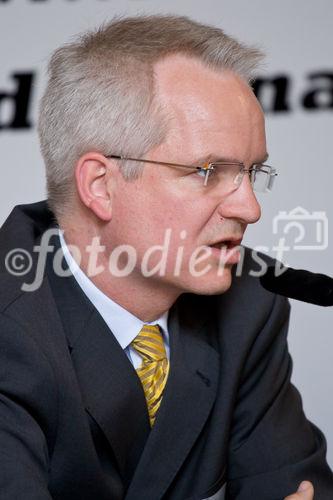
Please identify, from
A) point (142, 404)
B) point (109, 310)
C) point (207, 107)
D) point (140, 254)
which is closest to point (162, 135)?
point (207, 107)

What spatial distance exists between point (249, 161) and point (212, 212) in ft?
0.32

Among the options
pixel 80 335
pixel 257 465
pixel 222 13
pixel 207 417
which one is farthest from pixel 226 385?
pixel 222 13

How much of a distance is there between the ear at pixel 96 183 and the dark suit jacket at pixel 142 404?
0.10m

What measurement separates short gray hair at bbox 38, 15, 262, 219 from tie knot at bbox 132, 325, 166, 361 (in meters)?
0.24

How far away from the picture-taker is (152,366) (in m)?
1.46

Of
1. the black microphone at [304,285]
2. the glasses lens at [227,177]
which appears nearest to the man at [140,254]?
the glasses lens at [227,177]

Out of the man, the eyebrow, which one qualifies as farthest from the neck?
the eyebrow

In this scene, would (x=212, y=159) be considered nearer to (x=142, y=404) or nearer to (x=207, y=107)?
(x=207, y=107)

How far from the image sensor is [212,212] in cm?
137

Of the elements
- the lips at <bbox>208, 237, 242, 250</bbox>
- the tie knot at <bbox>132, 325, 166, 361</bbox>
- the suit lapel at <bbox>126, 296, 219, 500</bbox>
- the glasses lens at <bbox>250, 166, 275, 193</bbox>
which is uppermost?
the glasses lens at <bbox>250, 166, 275, 193</bbox>

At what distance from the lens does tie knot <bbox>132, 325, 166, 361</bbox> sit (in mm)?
1456

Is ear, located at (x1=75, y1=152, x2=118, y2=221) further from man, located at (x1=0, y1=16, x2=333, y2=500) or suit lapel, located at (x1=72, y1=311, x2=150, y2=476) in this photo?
suit lapel, located at (x1=72, y1=311, x2=150, y2=476)

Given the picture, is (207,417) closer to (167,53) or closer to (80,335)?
(80,335)

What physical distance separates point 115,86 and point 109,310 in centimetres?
35
